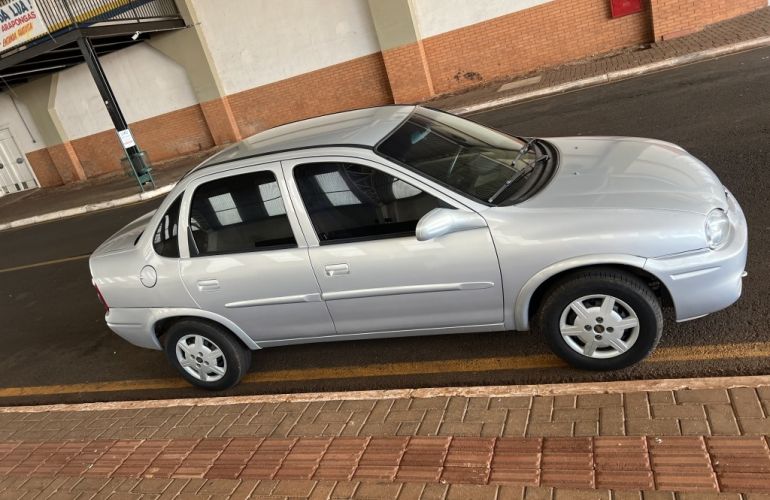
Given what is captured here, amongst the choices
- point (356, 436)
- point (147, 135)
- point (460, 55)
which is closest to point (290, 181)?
point (356, 436)

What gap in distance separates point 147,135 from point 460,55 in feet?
35.4

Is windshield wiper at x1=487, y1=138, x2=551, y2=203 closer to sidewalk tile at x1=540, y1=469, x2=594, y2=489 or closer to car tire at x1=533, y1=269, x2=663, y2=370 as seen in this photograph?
car tire at x1=533, y1=269, x2=663, y2=370

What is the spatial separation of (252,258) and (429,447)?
178 cm

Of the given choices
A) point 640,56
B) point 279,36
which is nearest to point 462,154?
point 640,56

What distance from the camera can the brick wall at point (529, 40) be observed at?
1388 cm

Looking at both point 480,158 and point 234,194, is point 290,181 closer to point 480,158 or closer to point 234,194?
point 234,194

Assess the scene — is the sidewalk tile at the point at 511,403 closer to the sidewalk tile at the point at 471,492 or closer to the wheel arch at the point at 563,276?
the wheel arch at the point at 563,276

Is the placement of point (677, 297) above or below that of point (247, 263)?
below

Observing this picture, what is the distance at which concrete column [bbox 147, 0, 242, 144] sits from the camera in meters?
17.5

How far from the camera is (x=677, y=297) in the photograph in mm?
3387

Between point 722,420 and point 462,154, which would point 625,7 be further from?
point 722,420

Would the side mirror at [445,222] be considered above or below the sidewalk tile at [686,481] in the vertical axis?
above

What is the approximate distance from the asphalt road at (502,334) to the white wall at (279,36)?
6587 mm

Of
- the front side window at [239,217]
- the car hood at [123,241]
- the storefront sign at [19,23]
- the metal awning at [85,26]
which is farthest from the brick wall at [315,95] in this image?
the front side window at [239,217]
